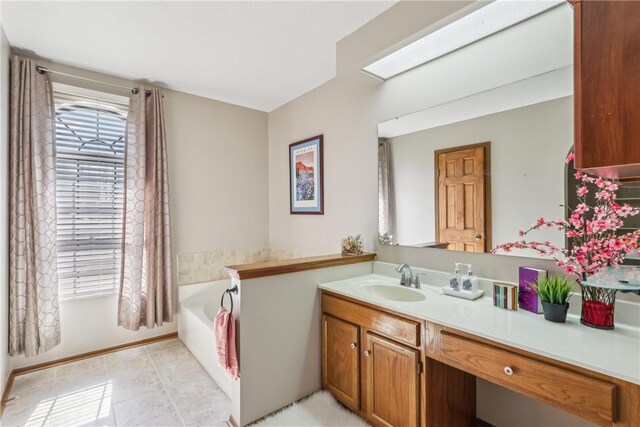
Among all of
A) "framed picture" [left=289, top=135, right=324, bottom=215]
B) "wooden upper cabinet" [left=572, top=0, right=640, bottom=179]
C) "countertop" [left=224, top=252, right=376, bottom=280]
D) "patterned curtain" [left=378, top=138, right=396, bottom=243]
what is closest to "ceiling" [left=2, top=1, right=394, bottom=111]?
"framed picture" [left=289, top=135, right=324, bottom=215]

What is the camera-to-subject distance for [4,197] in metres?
2.17

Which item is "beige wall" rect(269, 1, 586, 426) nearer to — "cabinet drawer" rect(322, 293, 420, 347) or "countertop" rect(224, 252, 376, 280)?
"countertop" rect(224, 252, 376, 280)

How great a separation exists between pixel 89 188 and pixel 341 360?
261cm

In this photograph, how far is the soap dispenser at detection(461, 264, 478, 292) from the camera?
1.78 meters

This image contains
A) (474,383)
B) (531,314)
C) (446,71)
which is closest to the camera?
(531,314)

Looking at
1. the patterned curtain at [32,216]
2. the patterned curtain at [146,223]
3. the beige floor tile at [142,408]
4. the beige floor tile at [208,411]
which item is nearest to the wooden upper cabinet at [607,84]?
the beige floor tile at [208,411]

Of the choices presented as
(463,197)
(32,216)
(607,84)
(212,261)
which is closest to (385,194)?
(463,197)

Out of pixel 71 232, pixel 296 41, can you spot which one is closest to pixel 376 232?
pixel 296 41

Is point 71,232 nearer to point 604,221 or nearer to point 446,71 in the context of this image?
point 446,71

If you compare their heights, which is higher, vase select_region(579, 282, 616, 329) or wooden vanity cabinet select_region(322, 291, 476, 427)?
vase select_region(579, 282, 616, 329)

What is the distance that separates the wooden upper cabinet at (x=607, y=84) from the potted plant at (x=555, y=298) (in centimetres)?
91

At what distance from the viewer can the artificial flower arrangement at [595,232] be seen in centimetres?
128

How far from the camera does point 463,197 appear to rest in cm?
192

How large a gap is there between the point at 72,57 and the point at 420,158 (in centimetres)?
287
